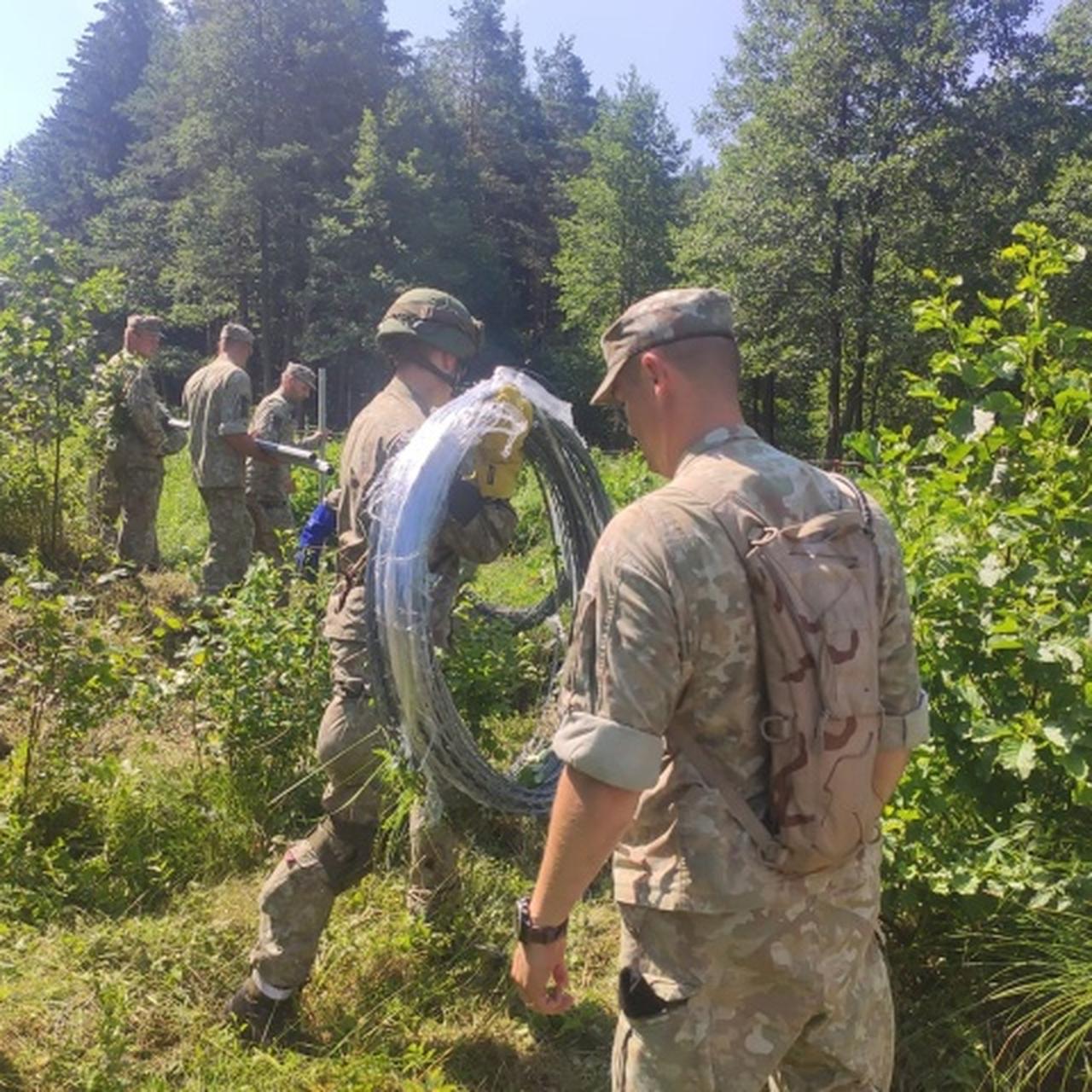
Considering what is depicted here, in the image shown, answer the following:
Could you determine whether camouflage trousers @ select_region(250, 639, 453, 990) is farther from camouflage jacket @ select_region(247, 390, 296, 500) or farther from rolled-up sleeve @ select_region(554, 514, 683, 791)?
camouflage jacket @ select_region(247, 390, 296, 500)

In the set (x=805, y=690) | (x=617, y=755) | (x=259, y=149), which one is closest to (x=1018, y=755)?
(x=805, y=690)

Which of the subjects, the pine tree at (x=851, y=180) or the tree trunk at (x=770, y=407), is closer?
the pine tree at (x=851, y=180)

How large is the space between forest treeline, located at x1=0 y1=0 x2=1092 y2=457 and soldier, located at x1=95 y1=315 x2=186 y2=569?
16880 millimetres

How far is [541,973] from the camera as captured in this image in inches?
71.1

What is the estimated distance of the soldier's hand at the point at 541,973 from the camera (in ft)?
5.88

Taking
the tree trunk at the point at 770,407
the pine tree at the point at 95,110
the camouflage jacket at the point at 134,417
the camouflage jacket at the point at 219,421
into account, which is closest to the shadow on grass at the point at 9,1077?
the camouflage jacket at the point at 219,421

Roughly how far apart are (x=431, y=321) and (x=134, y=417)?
4.84 m

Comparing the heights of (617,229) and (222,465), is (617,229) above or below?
above

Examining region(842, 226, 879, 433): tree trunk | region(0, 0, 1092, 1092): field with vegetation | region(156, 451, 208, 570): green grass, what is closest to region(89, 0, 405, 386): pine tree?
region(842, 226, 879, 433): tree trunk

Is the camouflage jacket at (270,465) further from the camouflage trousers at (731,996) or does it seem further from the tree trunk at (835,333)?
the tree trunk at (835,333)

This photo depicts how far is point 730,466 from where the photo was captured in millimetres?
1741

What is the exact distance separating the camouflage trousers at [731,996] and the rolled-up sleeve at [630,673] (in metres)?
0.32

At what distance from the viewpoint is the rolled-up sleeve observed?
5.27 ft

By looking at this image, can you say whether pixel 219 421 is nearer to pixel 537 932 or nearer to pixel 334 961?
pixel 334 961
